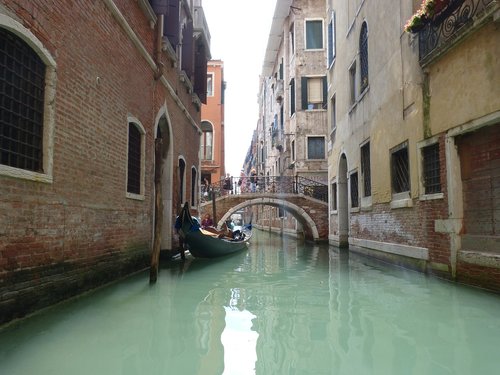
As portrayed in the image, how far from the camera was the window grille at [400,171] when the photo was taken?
745cm

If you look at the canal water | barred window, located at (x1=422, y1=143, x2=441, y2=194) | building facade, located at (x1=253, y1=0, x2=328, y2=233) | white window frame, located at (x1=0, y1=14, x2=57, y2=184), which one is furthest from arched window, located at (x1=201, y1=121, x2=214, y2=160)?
white window frame, located at (x1=0, y1=14, x2=57, y2=184)

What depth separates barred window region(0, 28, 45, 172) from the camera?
3.35 metres

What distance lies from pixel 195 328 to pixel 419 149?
4.54 metres

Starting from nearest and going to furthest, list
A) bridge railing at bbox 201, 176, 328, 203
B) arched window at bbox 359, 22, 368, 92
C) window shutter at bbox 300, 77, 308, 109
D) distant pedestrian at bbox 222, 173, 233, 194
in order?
arched window at bbox 359, 22, 368, 92
bridge railing at bbox 201, 176, 328, 203
distant pedestrian at bbox 222, 173, 233, 194
window shutter at bbox 300, 77, 308, 109

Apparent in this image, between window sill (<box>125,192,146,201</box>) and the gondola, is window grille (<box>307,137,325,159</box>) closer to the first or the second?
the gondola

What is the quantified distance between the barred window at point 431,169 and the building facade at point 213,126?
49.3 feet

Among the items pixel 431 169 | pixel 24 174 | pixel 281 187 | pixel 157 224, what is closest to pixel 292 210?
pixel 281 187

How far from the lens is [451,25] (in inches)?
217

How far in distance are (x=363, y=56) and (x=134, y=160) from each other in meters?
5.84

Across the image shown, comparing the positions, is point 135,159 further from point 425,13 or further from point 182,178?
point 425,13

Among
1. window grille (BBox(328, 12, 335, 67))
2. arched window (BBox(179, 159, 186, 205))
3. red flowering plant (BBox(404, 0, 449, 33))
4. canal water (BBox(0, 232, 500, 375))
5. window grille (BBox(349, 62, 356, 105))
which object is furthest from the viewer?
window grille (BBox(328, 12, 335, 67))

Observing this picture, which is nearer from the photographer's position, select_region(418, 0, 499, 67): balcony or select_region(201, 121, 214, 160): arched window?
select_region(418, 0, 499, 67): balcony

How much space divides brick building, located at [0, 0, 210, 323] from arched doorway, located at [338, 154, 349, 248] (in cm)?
573

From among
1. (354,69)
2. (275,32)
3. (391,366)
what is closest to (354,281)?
(391,366)
